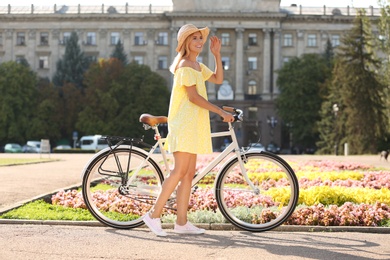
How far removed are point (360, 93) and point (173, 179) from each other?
54.7 meters

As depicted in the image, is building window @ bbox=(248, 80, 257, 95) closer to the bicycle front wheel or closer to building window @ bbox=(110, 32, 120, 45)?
building window @ bbox=(110, 32, 120, 45)

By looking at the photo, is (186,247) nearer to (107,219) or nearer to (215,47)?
(107,219)

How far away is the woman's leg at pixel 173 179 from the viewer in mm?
8469

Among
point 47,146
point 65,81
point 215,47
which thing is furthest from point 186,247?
point 65,81

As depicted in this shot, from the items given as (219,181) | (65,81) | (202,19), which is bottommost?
(219,181)

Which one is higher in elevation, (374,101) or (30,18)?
(30,18)

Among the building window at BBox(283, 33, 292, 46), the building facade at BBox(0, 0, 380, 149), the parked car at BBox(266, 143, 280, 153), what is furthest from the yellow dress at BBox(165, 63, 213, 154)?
the building window at BBox(283, 33, 292, 46)

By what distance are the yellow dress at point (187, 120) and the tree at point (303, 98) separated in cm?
7140

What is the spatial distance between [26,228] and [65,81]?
7825cm

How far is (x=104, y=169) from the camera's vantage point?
914 centimetres

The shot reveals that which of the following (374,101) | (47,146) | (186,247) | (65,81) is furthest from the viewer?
(65,81)

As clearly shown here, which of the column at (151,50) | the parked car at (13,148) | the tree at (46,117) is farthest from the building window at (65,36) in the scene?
the parked car at (13,148)

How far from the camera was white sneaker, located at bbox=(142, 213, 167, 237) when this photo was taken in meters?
8.23

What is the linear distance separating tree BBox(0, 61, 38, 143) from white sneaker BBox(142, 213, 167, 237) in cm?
7439
